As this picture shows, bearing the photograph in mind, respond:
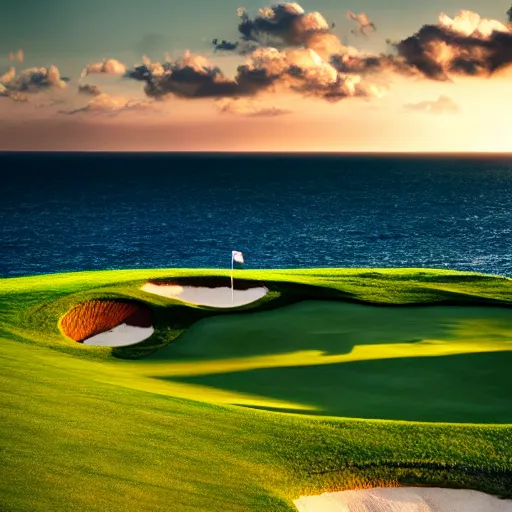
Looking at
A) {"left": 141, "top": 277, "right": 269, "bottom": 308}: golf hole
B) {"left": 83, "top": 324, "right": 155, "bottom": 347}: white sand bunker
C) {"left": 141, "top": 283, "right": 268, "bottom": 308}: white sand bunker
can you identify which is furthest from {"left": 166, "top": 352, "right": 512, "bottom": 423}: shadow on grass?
{"left": 141, "top": 277, "right": 269, "bottom": 308}: golf hole

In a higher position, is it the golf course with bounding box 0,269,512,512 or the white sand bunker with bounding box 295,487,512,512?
the golf course with bounding box 0,269,512,512

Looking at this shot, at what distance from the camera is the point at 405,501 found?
36.4ft

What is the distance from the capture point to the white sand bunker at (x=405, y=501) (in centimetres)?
1081

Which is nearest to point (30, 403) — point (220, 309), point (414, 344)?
point (414, 344)

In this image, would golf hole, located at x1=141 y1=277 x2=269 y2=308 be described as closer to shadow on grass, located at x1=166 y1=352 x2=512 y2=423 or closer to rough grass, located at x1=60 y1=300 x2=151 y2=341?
rough grass, located at x1=60 y1=300 x2=151 y2=341

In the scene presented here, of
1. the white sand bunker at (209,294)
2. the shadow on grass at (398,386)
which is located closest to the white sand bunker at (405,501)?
the shadow on grass at (398,386)

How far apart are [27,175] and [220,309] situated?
175 meters

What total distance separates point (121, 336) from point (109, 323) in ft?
2.31

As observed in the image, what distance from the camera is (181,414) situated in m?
13.1

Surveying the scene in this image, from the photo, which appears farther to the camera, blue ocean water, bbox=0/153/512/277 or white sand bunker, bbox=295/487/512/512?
blue ocean water, bbox=0/153/512/277

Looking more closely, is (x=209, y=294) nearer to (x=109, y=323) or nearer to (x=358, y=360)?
(x=109, y=323)

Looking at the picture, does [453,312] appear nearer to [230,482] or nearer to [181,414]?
[181,414]

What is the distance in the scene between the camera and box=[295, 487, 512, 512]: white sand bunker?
1081 cm

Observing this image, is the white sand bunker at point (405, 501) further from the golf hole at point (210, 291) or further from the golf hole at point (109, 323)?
the golf hole at point (210, 291)
